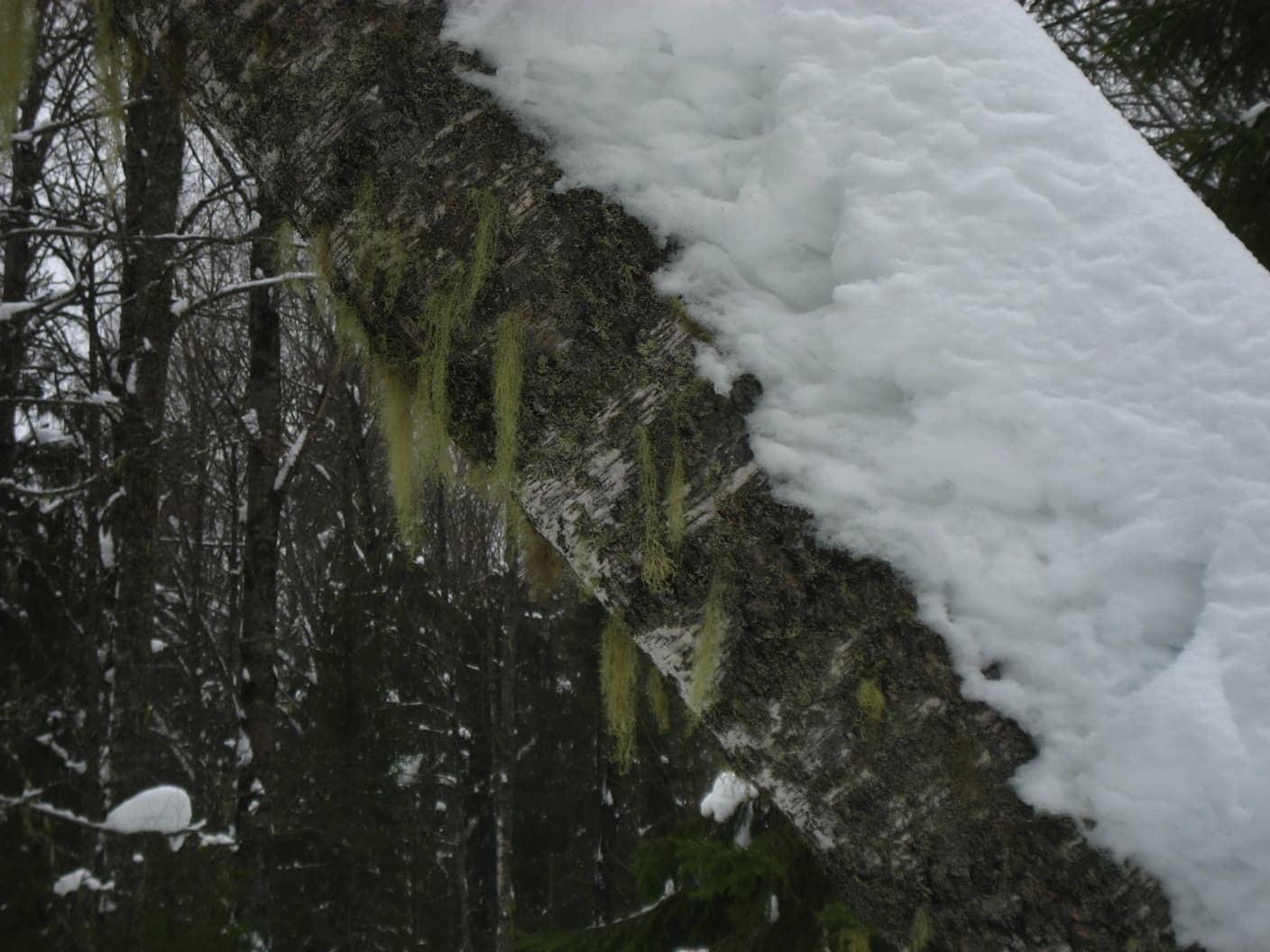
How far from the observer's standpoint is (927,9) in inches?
43.8

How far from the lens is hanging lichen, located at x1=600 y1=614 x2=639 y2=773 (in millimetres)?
1530

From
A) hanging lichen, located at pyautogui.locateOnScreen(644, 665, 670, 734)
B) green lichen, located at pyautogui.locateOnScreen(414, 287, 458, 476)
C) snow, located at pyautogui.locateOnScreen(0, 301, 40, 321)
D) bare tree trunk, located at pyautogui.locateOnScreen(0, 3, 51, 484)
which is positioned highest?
bare tree trunk, located at pyautogui.locateOnScreen(0, 3, 51, 484)

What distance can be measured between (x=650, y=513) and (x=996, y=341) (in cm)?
42

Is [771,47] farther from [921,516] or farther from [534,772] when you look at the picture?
[534,772]

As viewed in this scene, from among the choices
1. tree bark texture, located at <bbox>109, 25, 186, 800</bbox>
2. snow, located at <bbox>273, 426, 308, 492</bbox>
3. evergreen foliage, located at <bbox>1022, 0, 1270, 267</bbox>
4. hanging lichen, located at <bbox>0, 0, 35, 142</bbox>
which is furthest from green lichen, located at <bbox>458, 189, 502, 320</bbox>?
snow, located at <bbox>273, 426, 308, 492</bbox>

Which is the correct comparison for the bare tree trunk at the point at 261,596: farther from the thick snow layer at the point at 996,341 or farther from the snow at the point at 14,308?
the thick snow layer at the point at 996,341

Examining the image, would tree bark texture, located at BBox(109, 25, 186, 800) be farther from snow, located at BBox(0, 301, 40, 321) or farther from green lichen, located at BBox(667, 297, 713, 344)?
green lichen, located at BBox(667, 297, 713, 344)

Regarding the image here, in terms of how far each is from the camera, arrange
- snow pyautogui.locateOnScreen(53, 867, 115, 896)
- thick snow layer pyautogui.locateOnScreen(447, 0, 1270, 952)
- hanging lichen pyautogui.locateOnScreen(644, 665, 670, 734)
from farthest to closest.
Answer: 1. snow pyautogui.locateOnScreen(53, 867, 115, 896)
2. hanging lichen pyautogui.locateOnScreen(644, 665, 670, 734)
3. thick snow layer pyautogui.locateOnScreen(447, 0, 1270, 952)

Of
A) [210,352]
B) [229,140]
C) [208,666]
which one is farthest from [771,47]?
[208,666]

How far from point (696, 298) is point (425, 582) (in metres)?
14.1

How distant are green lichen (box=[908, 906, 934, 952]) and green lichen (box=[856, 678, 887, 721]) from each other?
22 centimetres

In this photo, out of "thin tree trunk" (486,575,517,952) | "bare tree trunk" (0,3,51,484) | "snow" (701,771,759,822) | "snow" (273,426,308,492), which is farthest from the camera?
"thin tree trunk" (486,575,517,952)

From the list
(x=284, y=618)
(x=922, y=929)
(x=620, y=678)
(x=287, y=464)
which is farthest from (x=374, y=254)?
(x=284, y=618)

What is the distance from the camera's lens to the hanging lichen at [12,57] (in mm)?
1638
